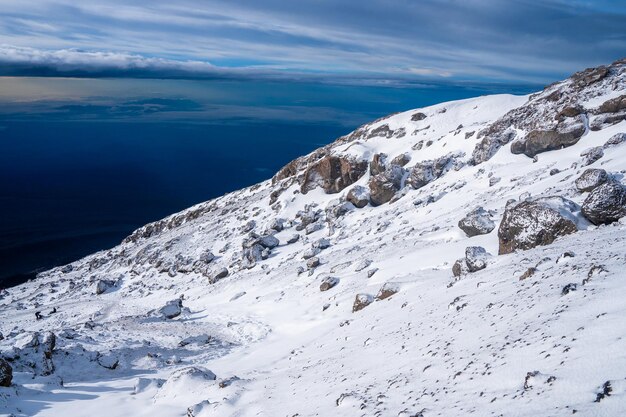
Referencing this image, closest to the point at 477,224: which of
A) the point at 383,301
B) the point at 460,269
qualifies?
the point at 460,269

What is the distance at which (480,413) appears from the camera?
6.47 metres

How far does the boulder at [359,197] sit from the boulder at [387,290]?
22176 mm

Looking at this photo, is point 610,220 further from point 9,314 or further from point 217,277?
point 9,314

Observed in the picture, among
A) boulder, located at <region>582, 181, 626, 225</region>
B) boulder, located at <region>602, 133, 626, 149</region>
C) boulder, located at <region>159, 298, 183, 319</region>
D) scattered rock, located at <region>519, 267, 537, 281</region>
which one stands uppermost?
A: boulder, located at <region>602, 133, 626, 149</region>

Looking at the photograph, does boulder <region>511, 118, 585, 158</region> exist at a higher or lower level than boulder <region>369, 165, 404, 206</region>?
higher

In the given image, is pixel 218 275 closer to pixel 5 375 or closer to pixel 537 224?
pixel 5 375

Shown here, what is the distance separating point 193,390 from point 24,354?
7.20 meters

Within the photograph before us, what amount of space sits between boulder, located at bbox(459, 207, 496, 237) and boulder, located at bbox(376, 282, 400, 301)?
→ 19.2ft

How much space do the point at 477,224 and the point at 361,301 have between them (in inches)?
290

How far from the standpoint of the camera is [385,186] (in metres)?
38.7

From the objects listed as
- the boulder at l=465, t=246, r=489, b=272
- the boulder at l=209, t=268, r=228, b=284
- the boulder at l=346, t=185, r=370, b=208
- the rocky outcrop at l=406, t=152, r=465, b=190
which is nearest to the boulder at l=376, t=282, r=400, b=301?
the boulder at l=465, t=246, r=489, b=272

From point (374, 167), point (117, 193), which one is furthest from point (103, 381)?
point (117, 193)

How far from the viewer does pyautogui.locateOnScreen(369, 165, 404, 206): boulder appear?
1522 inches

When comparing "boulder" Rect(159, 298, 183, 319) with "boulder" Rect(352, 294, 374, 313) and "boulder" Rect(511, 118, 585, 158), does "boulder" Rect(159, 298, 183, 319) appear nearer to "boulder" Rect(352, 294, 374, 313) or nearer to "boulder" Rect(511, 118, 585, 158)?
"boulder" Rect(352, 294, 374, 313)
